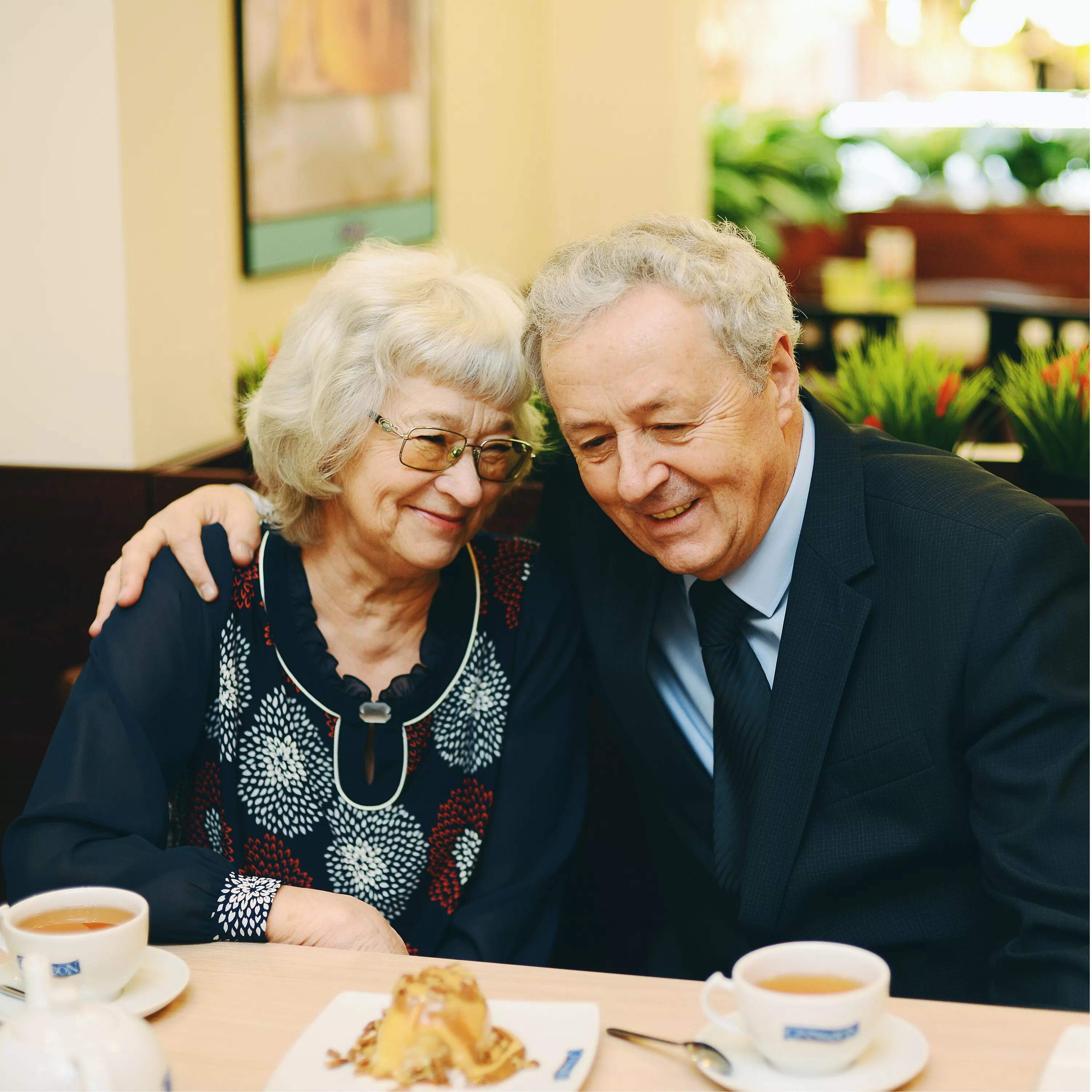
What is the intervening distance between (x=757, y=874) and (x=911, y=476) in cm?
49

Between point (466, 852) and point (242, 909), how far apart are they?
43 cm

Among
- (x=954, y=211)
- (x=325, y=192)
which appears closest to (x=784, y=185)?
(x=954, y=211)

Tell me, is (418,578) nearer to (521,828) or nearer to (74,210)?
(521,828)

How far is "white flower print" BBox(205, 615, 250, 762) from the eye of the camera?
1.61m

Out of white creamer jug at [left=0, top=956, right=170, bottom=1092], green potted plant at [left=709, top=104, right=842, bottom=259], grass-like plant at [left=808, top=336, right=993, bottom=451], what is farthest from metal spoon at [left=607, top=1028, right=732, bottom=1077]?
green potted plant at [left=709, top=104, right=842, bottom=259]

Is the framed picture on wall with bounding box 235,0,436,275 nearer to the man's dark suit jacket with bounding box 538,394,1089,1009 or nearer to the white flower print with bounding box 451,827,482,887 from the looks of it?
the white flower print with bounding box 451,827,482,887

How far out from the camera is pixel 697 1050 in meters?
0.98

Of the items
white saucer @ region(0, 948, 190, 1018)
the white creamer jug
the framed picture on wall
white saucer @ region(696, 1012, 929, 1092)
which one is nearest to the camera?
the white creamer jug

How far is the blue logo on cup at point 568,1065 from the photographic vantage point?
97cm

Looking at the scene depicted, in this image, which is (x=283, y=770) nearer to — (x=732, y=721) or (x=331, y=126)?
(x=732, y=721)

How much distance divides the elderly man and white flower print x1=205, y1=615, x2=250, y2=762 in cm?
13

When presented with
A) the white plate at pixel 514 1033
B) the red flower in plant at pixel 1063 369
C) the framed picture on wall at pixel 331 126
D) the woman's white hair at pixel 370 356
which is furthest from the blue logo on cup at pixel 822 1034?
the framed picture on wall at pixel 331 126

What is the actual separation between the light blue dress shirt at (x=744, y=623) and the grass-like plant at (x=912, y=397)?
1.75ft

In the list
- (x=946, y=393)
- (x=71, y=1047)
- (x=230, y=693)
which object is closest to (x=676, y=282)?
(x=230, y=693)
